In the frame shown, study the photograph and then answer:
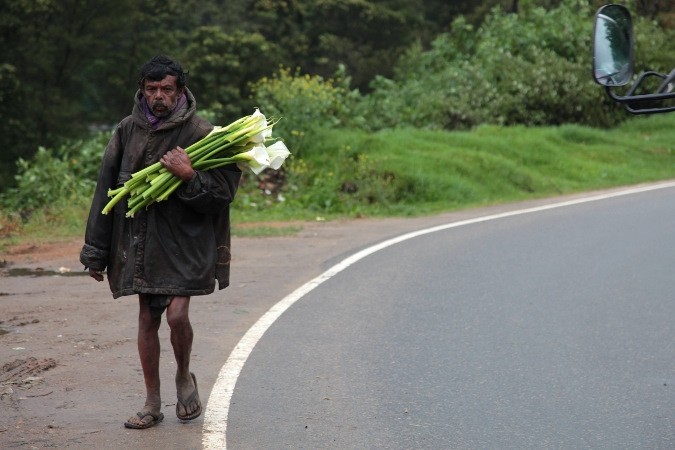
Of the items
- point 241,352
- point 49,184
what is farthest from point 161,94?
point 49,184

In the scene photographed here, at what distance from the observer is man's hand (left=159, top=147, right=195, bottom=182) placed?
241 inches

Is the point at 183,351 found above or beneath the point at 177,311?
beneath

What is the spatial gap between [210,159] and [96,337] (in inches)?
119

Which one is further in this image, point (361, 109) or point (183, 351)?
point (361, 109)

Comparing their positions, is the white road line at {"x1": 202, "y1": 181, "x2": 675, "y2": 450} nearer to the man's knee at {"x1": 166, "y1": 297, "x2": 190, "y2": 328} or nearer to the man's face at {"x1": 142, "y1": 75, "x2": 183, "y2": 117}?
the man's knee at {"x1": 166, "y1": 297, "x2": 190, "y2": 328}

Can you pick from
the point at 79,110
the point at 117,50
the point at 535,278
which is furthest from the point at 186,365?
the point at 117,50

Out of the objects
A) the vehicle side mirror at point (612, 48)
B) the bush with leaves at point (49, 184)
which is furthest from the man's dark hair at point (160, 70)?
the bush with leaves at point (49, 184)

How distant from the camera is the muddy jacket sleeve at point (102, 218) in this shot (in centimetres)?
636

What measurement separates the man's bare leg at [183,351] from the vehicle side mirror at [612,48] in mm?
2517

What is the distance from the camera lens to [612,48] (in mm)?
4938

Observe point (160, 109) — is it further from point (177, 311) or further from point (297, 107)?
point (297, 107)

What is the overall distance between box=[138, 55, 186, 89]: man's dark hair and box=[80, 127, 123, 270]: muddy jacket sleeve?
378 mm

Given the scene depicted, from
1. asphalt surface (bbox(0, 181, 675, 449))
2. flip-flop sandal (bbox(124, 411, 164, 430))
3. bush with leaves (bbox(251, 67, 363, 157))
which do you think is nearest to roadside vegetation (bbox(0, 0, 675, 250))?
bush with leaves (bbox(251, 67, 363, 157))

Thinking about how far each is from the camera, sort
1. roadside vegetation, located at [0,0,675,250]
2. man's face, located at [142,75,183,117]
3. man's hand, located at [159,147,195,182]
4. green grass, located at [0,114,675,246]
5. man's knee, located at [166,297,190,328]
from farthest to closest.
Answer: roadside vegetation, located at [0,0,675,250], green grass, located at [0,114,675,246], man's knee, located at [166,297,190,328], man's face, located at [142,75,183,117], man's hand, located at [159,147,195,182]
